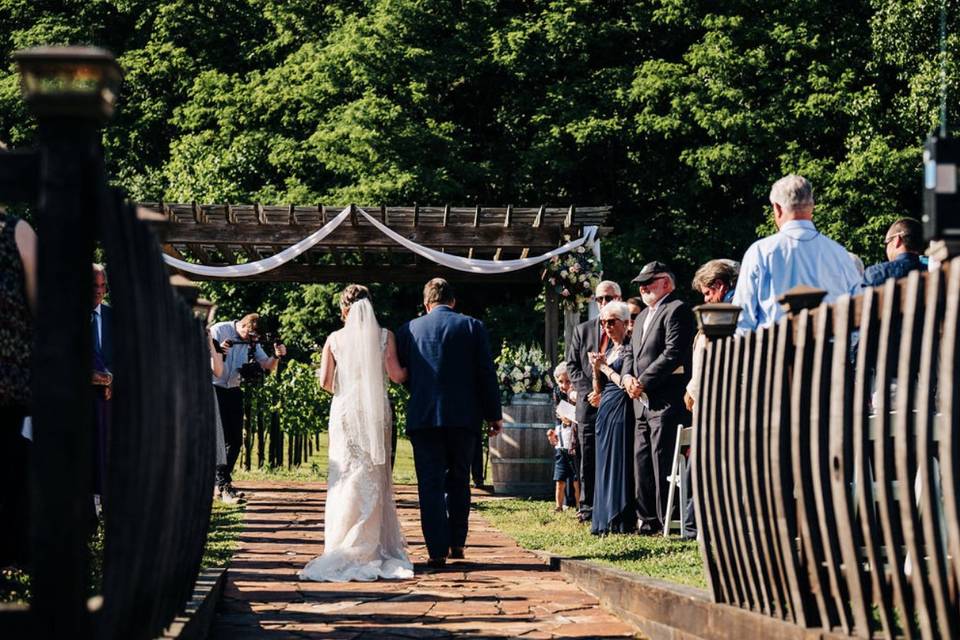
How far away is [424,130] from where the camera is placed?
1102 inches

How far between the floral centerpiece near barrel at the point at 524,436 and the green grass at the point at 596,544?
1.47 m

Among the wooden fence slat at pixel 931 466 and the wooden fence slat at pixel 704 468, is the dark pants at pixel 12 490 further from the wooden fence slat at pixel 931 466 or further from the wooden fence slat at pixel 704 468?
the wooden fence slat at pixel 931 466

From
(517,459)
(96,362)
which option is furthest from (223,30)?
(96,362)

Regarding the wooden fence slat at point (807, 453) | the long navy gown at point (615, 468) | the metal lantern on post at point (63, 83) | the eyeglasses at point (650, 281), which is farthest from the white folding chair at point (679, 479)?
the metal lantern on post at point (63, 83)

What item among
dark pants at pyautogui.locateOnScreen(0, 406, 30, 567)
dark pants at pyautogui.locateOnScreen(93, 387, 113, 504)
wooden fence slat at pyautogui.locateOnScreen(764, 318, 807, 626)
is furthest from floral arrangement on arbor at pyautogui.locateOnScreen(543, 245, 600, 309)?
dark pants at pyautogui.locateOnScreen(0, 406, 30, 567)

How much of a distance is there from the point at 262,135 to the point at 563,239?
14.8 metres

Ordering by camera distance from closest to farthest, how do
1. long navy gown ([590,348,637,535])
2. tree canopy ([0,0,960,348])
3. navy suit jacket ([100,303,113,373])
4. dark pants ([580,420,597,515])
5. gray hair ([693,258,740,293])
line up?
gray hair ([693,258,740,293]) < navy suit jacket ([100,303,113,373]) < long navy gown ([590,348,637,535]) < dark pants ([580,420,597,515]) < tree canopy ([0,0,960,348])

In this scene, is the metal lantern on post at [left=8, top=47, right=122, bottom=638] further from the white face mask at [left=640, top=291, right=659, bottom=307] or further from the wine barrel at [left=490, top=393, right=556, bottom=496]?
the wine barrel at [left=490, top=393, right=556, bottom=496]

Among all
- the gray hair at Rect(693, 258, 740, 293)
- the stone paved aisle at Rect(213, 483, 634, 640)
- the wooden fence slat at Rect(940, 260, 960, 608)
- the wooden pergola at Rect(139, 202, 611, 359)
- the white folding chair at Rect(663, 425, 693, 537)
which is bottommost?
the stone paved aisle at Rect(213, 483, 634, 640)

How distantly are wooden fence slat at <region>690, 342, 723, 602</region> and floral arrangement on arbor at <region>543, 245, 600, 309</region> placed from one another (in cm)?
1125

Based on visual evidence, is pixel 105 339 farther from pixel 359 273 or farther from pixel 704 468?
pixel 359 273

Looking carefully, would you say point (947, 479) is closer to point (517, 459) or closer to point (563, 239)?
point (517, 459)

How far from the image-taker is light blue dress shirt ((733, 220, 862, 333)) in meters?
6.86

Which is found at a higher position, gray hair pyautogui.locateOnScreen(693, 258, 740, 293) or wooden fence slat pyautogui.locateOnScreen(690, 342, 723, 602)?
gray hair pyautogui.locateOnScreen(693, 258, 740, 293)
